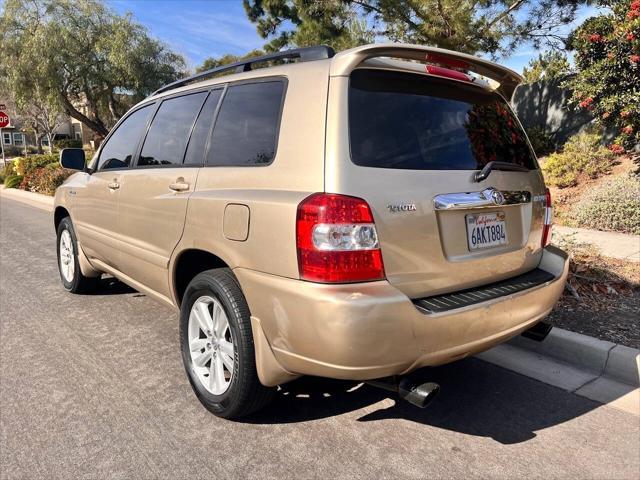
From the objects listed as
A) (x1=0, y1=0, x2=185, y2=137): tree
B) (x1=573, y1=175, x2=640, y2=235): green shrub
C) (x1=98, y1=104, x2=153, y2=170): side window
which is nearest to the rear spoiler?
(x1=98, y1=104, x2=153, y2=170): side window

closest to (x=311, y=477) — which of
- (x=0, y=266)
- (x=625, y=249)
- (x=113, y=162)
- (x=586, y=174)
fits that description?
(x=113, y=162)

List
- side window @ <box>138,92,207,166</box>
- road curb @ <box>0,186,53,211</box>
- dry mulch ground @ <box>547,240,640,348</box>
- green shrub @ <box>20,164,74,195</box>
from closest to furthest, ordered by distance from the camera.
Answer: side window @ <box>138,92,207,166</box>
dry mulch ground @ <box>547,240,640,348</box>
road curb @ <box>0,186,53,211</box>
green shrub @ <box>20,164,74,195</box>

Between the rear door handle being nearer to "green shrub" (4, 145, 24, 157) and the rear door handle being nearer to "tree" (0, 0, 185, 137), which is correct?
"tree" (0, 0, 185, 137)

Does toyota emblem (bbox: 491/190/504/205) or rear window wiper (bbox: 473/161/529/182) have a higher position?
rear window wiper (bbox: 473/161/529/182)

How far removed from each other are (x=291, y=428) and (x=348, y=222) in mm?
1291

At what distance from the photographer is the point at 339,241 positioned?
7.18 feet

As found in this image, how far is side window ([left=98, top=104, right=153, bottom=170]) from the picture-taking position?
3.99 metres

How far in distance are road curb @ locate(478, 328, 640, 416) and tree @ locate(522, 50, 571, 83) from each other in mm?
1829

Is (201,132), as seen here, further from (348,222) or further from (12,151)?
(12,151)

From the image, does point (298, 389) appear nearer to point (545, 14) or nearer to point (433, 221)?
point (433, 221)

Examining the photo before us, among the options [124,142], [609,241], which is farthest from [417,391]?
[609,241]

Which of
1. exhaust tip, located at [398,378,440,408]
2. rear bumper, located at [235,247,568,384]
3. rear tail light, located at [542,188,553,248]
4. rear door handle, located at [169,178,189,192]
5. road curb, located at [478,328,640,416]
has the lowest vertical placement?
road curb, located at [478,328,640,416]

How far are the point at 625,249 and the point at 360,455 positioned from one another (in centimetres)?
498

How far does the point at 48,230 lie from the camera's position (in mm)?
9656
